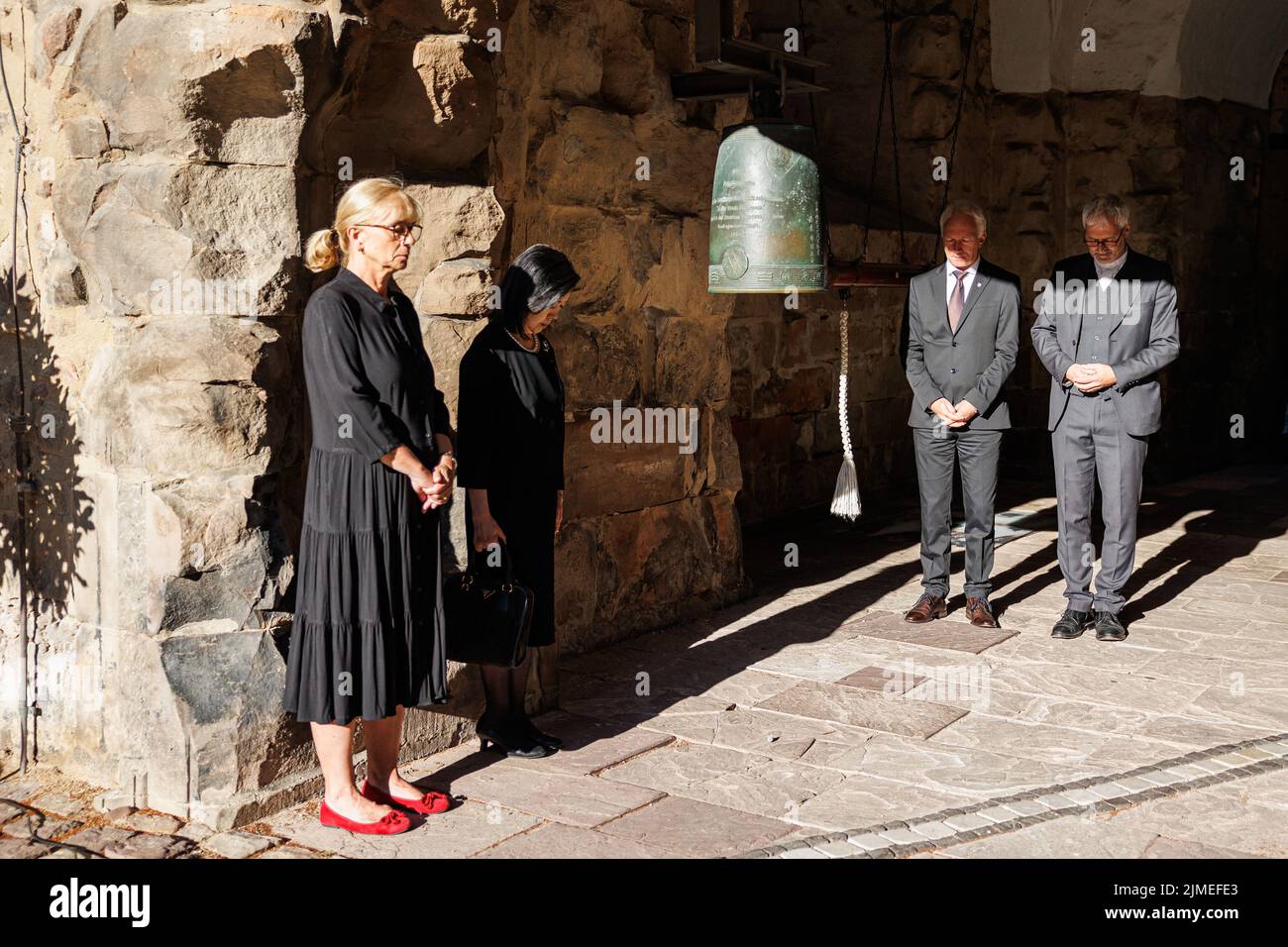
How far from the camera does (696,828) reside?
365 cm

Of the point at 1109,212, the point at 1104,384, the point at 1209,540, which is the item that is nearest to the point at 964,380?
the point at 1104,384

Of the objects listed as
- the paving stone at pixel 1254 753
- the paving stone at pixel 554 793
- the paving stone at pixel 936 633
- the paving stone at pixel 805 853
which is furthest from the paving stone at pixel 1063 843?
the paving stone at pixel 936 633

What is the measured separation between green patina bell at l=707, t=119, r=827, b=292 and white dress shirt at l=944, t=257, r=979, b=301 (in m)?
1.02

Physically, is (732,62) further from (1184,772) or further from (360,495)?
(1184,772)

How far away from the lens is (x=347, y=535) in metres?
3.48

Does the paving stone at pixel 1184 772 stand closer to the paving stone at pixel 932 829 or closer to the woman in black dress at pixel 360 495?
the paving stone at pixel 932 829

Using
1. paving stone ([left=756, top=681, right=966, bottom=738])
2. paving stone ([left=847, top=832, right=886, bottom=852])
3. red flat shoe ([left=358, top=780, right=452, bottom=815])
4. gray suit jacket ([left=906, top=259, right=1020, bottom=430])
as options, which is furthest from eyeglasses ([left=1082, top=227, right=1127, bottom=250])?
red flat shoe ([left=358, top=780, right=452, bottom=815])

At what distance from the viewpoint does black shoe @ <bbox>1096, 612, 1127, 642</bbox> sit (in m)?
5.51

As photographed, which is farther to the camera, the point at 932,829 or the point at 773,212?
the point at 773,212

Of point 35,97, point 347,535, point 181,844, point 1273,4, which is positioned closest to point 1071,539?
point 347,535

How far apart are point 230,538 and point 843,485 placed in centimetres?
283

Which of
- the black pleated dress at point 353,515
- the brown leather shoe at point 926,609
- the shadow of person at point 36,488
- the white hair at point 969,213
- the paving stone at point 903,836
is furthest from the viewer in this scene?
the brown leather shoe at point 926,609

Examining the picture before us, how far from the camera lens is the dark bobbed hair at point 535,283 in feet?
13.4

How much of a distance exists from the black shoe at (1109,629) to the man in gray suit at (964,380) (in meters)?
0.41
